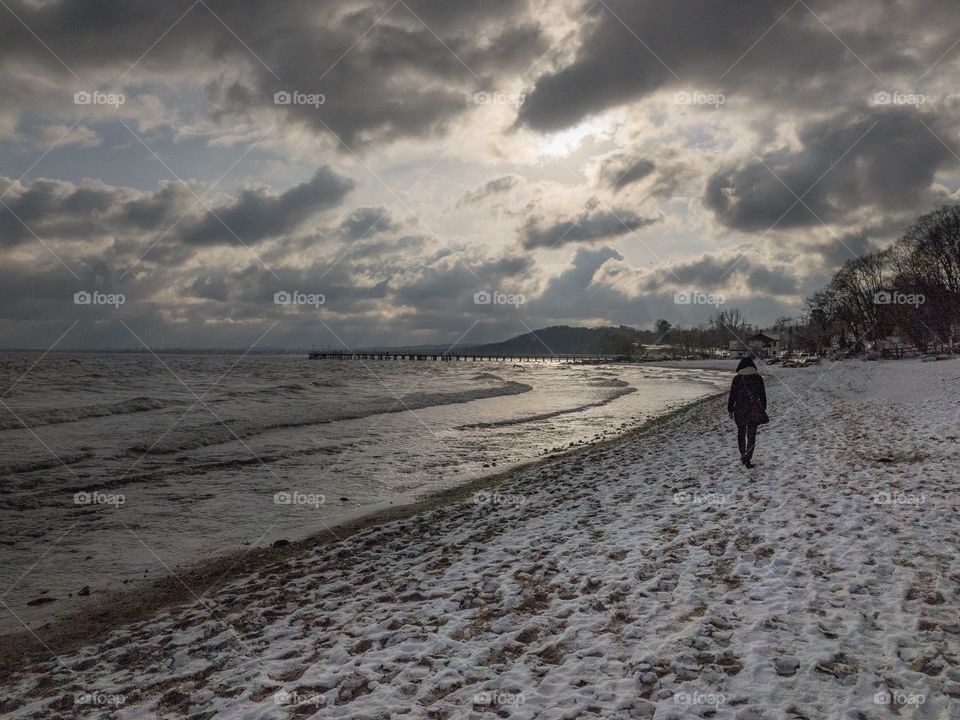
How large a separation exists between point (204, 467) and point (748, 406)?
17.5 meters

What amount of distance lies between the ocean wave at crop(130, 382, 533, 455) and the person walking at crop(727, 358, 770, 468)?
2012cm

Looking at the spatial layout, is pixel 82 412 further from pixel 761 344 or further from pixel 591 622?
pixel 761 344

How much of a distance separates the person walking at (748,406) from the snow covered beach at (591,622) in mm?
1978

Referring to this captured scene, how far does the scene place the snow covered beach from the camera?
465cm

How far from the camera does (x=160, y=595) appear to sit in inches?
327

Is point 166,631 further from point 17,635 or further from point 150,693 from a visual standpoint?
point 17,635

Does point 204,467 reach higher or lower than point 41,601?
higher

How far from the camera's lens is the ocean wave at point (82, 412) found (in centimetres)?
2538

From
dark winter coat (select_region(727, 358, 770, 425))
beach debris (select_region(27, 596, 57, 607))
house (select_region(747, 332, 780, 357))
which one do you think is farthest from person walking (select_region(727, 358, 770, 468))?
house (select_region(747, 332, 780, 357))

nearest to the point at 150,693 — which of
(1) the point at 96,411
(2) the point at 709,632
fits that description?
(2) the point at 709,632

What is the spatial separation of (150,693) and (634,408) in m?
32.0

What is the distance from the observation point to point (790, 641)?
5.18 meters

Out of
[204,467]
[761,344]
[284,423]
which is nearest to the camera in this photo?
[204,467]

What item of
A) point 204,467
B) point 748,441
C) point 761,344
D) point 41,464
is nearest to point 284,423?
point 204,467
